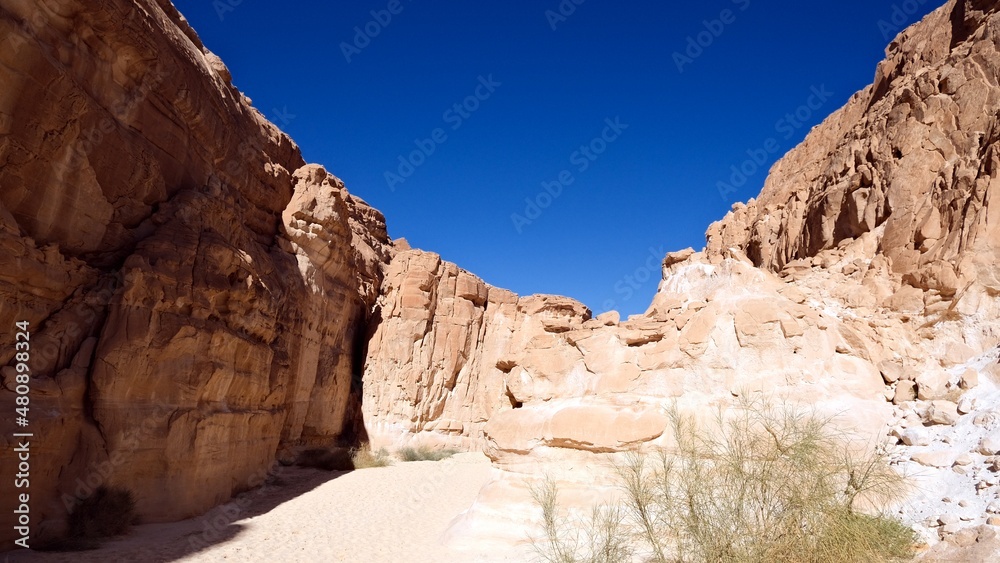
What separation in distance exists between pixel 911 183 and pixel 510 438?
33.7 ft

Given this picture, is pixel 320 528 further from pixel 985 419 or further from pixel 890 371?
pixel 985 419

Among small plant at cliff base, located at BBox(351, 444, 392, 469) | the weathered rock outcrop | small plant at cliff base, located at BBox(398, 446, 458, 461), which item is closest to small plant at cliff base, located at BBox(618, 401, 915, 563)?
the weathered rock outcrop

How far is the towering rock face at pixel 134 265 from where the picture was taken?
34.9ft

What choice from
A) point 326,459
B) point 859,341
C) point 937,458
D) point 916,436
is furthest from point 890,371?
point 326,459

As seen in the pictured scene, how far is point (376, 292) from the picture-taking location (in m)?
31.3

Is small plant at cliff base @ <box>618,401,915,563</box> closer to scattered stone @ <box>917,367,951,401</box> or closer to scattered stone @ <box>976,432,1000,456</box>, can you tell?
scattered stone @ <box>976,432,1000,456</box>

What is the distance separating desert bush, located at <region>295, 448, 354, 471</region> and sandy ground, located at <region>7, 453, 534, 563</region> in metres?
1.13

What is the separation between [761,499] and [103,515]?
1213cm

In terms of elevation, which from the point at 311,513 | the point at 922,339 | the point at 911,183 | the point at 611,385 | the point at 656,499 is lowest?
the point at 311,513

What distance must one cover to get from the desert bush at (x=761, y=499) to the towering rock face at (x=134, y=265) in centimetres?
987

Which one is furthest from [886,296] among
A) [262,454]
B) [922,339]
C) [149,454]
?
[262,454]

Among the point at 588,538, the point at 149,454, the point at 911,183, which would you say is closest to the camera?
the point at 588,538

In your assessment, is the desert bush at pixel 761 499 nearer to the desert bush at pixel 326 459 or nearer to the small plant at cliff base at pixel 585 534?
the small plant at cliff base at pixel 585 534

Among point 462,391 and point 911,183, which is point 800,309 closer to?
point 911,183
